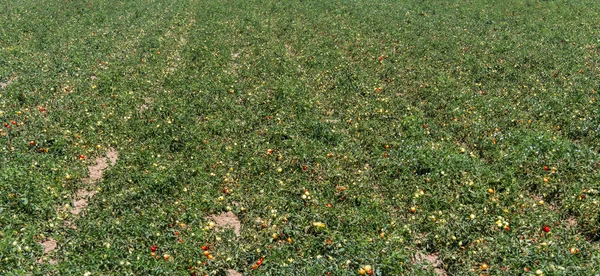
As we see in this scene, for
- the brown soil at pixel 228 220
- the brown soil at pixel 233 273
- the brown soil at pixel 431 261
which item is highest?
the brown soil at pixel 431 261

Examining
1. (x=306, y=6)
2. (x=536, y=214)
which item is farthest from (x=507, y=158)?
(x=306, y=6)

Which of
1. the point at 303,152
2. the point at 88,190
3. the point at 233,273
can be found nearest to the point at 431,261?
the point at 233,273

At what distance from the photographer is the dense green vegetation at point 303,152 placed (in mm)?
6227

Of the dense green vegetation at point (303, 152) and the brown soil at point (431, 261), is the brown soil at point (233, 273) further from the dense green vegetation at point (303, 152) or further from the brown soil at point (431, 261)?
the brown soil at point (431, 261)

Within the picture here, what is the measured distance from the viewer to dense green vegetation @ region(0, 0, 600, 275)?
6.23 metres

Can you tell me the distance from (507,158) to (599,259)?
286 cm

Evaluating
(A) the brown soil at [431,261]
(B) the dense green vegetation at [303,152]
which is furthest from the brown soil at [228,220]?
(A) the brown soil at [431,261]

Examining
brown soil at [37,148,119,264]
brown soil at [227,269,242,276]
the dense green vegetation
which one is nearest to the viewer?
brown soil at [227,269,242,276]

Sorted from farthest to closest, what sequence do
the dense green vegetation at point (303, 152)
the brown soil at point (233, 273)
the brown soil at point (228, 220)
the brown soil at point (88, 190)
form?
the brown soil at point (228, 220), the brown soil at point (88, 190), the dense green vegetation at point (303, 152), the brown soil at point (233, 273)

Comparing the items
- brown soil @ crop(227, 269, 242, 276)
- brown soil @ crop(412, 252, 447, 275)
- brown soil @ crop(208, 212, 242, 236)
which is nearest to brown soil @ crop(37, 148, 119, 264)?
brown soil @ crop(208, 212, 242, 236)

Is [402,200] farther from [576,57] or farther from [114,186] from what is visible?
[576,57]

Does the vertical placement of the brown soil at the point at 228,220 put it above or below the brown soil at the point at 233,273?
above

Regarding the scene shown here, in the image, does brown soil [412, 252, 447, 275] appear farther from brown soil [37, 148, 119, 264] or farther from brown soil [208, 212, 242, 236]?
brown soil [37, 148, 119, 264]

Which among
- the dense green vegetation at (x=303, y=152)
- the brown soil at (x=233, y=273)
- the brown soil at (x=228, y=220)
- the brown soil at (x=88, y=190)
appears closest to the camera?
the brown soil at (x=233, y=273)
